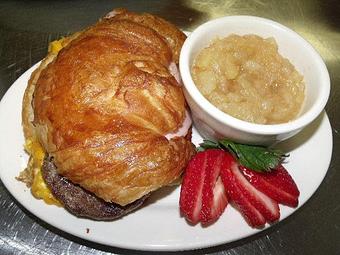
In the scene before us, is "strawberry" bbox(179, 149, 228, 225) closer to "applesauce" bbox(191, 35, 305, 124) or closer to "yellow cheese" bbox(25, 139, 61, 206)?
"applesauce" bbox(191, 35, 305, 124)

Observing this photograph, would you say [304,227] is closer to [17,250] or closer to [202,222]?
[202,222]

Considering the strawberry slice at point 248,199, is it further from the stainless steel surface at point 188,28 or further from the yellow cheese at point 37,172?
the yellow cheese at point 37,172

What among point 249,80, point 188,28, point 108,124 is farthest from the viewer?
point 188,28

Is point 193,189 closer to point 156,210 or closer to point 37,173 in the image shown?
point 156,210

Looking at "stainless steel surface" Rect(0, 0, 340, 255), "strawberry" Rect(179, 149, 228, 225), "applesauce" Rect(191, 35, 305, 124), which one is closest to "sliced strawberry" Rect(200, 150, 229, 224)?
"strawberry" Rect(179, 149, 228, 225)

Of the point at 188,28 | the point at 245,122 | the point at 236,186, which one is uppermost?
the point at 245,122

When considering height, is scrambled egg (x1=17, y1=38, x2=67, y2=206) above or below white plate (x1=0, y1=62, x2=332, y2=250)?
above

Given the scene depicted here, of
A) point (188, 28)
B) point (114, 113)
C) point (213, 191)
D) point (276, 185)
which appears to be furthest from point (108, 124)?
point (188, 28)
